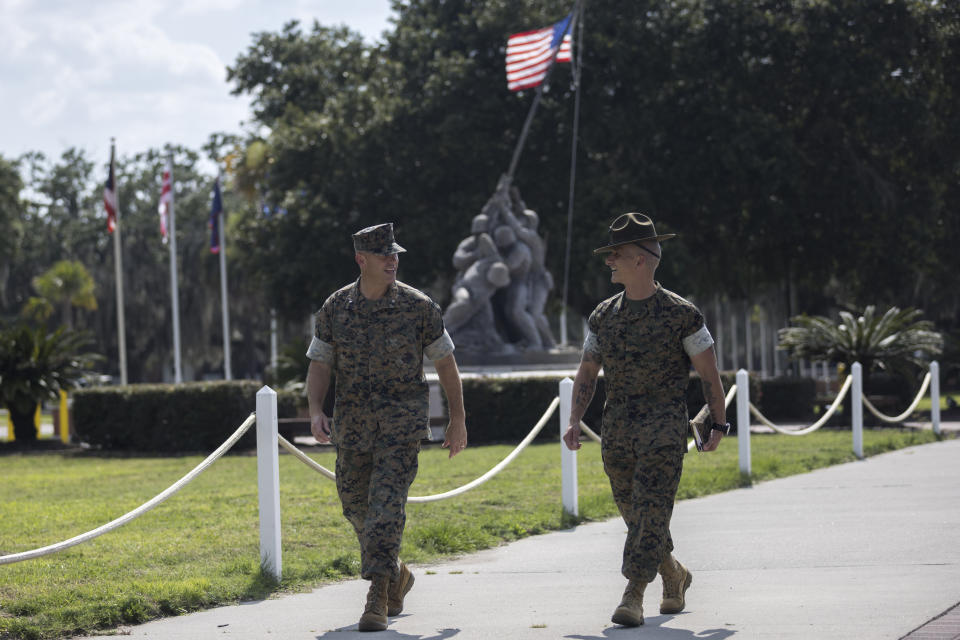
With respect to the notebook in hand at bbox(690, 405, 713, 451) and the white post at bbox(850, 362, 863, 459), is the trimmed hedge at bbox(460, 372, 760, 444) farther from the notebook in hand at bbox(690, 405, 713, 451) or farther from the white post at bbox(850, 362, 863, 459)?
the notebook in hand at bbox(690, 405, 713, 451)

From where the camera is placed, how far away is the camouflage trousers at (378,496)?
6.23 m

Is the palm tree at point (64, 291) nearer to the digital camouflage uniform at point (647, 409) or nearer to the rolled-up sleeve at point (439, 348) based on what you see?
the rolled-up sleeve at point (439, 348)

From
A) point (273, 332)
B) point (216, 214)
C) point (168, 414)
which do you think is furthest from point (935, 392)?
point (273, 332)

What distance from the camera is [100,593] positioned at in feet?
23.2

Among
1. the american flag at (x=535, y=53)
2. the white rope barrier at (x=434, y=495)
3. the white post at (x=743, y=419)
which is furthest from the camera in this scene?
the american flag at (x=535, y=53)

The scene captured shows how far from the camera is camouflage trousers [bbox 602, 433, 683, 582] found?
6129 mm

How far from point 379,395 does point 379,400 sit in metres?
0.03

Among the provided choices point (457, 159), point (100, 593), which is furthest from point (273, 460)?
point (457, 159)

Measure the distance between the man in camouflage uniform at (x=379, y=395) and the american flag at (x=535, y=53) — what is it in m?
21.4

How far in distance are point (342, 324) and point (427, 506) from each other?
495 cm

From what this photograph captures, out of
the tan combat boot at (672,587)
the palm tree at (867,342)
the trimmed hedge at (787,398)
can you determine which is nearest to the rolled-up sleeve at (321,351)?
the tan combat boot at (672,587)

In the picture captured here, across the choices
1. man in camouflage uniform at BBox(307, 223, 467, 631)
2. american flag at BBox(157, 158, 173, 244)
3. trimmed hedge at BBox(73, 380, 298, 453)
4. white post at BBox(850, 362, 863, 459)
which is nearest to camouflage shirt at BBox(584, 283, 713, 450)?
man in camouflage uniform at BBox(307, 223, 467, 631)

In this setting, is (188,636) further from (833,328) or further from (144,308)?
(144,308)

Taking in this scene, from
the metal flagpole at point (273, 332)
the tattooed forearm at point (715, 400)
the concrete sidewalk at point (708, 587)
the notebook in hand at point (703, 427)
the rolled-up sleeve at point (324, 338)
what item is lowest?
the concrete sidewalk at point (708, 587)
